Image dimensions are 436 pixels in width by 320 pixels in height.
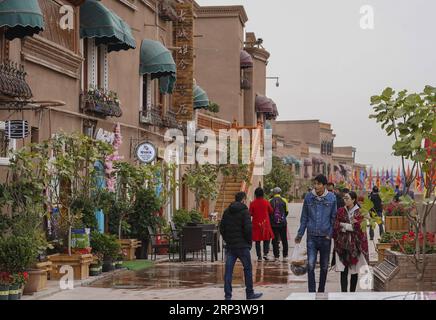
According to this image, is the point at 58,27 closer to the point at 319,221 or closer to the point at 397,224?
the point at 319,221

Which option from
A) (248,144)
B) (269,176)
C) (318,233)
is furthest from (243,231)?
(269,176)

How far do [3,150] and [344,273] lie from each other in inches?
271

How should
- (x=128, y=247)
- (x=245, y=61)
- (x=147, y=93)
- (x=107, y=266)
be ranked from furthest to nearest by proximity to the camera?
(x=245, y=61) < (x=147, y=93) < (x=128, y=247) < (x=107, y=266)

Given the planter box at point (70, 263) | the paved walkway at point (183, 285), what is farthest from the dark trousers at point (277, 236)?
the planter box at point (70, 263)

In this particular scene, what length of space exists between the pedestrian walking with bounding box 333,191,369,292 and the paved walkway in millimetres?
1168

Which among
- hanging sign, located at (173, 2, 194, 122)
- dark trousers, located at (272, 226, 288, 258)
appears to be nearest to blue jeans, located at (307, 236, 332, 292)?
dark trousers, located at (272, 226, 288, 258)

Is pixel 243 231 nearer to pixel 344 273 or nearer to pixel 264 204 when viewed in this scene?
pixel 344 273

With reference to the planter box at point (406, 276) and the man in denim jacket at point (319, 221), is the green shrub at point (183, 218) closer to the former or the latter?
the man in denim jacket at point (319, 221)

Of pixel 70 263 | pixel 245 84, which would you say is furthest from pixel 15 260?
pixel 245 84

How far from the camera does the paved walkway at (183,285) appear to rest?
16.1 metres

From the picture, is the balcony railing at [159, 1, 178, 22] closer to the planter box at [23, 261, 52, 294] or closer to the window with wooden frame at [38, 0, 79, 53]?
the window with wooden frame at [38, 0, 79, 53]

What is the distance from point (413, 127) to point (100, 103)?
538 inches

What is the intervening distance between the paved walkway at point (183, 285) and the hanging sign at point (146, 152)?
16.8 feet

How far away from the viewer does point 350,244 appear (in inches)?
583
